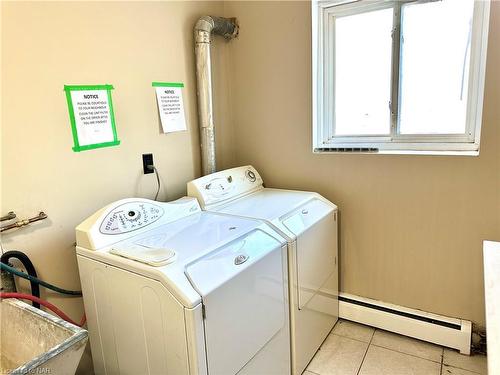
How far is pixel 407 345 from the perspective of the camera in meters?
2.15

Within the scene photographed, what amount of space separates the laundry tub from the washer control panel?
15.7 inches

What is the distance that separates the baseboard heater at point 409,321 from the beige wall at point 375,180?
59 millimetres

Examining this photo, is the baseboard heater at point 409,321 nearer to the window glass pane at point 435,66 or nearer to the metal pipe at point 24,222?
the window glass pane at point 435,66

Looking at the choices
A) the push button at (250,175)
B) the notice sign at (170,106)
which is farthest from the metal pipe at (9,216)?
the push button at (250,175)

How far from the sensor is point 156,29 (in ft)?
6.53

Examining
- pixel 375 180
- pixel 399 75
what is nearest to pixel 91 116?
pixel 375 180

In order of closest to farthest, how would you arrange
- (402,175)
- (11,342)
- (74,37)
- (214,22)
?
(11,342)
(74,37)
(402,175)
(214,22)

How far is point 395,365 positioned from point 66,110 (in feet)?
7.12

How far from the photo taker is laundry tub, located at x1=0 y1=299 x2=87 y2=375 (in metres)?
1.11

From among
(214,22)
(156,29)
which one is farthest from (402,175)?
(156,29)

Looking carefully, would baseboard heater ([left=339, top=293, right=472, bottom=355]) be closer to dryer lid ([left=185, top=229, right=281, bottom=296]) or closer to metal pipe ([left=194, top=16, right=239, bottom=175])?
dryer lid ([left=185, top=229, right=281, bottom=296])

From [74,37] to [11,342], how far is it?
1.32m

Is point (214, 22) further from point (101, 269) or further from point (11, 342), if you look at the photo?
point (11, 342)

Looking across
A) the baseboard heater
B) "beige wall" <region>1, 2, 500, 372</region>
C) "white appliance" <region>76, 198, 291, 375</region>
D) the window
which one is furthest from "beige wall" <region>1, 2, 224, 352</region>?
the baseboard heater
